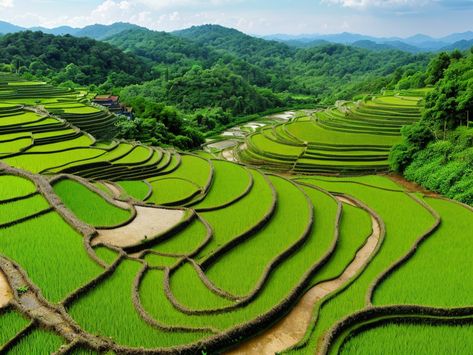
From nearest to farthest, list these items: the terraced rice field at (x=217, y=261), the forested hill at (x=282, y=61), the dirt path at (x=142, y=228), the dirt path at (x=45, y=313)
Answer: the dirt path at (x=45, y=313) → the terraced rice field at (x=217, y=261) → the dirt path at (x=142, y=228) → the forested hill at (x=282, y=61)

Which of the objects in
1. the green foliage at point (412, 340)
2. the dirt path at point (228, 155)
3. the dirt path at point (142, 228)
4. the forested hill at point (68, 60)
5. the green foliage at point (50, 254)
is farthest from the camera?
the forested hill at point (68, 60)

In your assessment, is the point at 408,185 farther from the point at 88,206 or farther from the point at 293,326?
the point at 88,206

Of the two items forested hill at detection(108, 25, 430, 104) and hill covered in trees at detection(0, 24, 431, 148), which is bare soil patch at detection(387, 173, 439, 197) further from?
forested hill at detection(108, 25, 430, 104)

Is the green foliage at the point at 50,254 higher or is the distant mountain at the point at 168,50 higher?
the distant mountain at the point at 168,50

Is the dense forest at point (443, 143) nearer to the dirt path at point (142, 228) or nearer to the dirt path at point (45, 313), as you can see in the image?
the dirt path at point (142, 228)

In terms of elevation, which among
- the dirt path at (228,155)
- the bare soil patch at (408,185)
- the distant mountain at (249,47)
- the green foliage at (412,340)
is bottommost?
the dirt path at (228,155)

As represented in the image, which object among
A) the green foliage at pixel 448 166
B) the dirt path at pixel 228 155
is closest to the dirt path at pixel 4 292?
the green foliage at pixel 448 166
